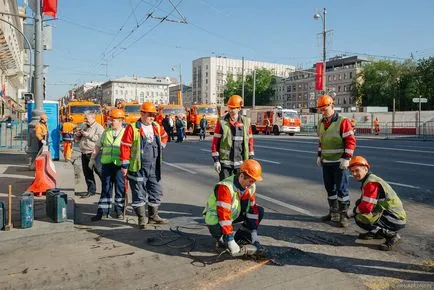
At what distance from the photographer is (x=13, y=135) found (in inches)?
777

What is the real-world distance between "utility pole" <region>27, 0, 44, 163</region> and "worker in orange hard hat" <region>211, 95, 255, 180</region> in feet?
23.8

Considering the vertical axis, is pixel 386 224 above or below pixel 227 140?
below

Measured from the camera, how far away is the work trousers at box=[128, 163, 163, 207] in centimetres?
629

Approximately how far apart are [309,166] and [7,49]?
85.2 feet

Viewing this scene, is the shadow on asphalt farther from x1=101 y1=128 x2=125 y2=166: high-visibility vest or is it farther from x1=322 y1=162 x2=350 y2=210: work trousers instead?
x1=101 y1=128 x2=125 y2=166: high-visibility vest

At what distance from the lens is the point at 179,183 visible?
34.1 feet

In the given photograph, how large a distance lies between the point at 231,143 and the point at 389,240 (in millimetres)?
2530

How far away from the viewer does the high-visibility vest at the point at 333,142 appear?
254 inches

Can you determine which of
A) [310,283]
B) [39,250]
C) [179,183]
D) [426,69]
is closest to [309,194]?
[179,183]

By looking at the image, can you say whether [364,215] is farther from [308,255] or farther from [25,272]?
[25,272]

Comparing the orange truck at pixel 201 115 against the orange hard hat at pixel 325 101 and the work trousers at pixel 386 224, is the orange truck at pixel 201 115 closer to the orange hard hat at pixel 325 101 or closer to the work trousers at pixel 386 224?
the orange hard hat at pixel 325 101

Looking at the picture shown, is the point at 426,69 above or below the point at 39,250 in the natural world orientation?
above

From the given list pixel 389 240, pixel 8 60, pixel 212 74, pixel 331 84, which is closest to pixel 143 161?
pixel 389 240

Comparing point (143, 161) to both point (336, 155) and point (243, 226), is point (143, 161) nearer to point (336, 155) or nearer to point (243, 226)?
point (243, 226)
